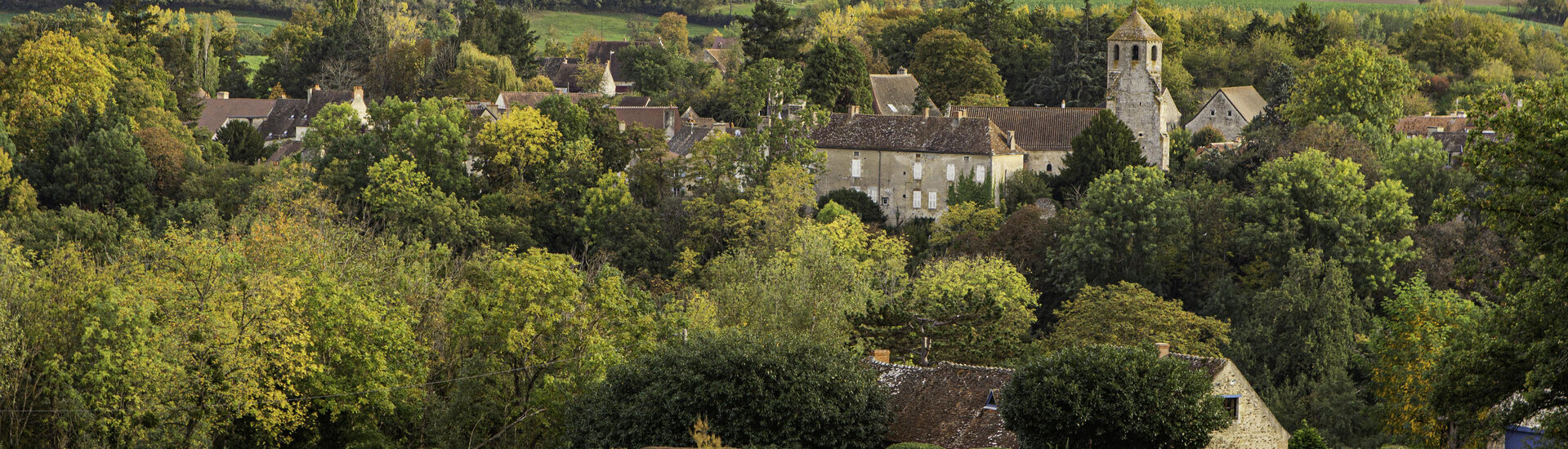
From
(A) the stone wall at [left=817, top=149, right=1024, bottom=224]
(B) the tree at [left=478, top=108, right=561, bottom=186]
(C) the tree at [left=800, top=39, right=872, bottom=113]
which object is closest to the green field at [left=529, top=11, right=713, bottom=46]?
(C) the tree at [left=800, top=39, right=872, bottom=113]

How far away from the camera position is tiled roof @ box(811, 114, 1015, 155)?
6372cm

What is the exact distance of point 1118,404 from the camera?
2931 centimetres

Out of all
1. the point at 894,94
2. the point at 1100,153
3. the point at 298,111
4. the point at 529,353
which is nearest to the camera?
the point at 529,353

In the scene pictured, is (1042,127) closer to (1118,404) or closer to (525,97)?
(525,97)

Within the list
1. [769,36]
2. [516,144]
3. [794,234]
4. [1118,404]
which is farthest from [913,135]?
[1118,404]

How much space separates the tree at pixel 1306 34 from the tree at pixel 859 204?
120 feet

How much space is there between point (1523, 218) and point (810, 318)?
88.6 ft

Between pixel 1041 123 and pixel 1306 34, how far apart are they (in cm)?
2877

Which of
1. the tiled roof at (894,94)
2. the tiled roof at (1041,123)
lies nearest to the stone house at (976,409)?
the tiled roof at (1041,123)

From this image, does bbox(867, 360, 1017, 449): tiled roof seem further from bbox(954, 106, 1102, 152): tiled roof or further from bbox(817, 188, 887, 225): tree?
bbox(954, 106, 1102, 152): tiled roof

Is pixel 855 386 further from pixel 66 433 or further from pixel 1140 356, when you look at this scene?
pixel 66 433

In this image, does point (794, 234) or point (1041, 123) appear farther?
point (1041, 123)

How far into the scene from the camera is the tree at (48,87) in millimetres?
68875

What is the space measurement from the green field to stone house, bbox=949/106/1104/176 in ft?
231
